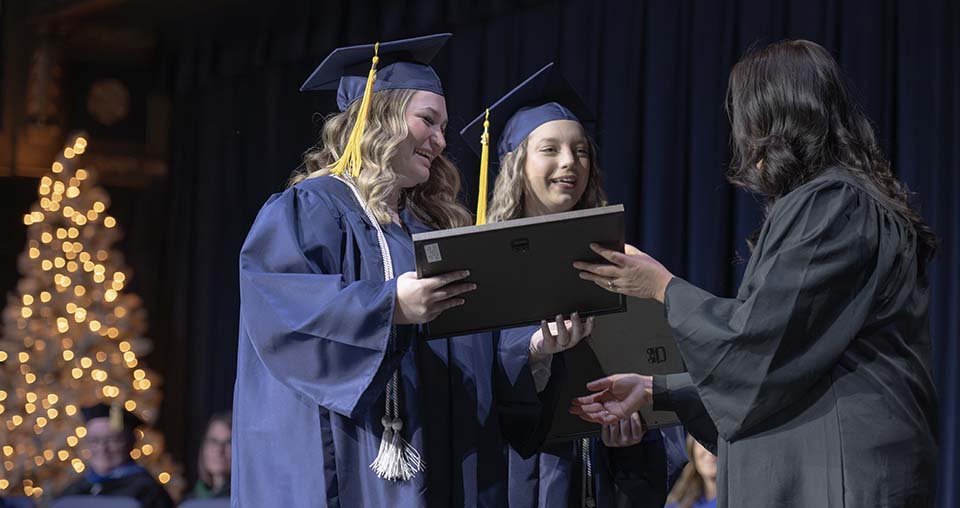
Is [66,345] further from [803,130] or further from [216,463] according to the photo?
[803,130]

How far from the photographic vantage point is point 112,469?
7434 mm

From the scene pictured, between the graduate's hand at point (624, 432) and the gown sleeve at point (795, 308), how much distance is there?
94 centimetres

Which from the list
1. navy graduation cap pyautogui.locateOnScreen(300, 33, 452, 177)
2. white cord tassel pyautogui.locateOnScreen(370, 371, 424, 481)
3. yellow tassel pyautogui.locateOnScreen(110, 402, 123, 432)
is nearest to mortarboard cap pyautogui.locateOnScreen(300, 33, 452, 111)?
navy graduation cap pyautogui.locateOnScreen(300, 33, 452, 177)

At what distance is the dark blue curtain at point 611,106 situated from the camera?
539 centimetres

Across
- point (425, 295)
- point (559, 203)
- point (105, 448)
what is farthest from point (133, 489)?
point (425, 295)

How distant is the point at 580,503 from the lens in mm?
3604

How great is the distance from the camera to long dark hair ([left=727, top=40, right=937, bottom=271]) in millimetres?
2660

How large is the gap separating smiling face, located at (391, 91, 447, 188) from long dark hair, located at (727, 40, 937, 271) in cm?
87

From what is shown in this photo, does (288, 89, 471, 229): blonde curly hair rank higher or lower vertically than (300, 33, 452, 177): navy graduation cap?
lower

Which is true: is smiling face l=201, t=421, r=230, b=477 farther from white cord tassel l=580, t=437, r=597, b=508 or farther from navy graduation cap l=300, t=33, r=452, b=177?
navy graduation cap l=300, t=33, r=452, b=177

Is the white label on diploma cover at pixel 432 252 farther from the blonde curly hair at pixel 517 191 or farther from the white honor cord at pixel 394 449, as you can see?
the blonde curly hair at pixel 517 191

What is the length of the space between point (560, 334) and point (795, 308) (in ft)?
2.71

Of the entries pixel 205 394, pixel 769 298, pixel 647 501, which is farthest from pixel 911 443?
pixel 205 394

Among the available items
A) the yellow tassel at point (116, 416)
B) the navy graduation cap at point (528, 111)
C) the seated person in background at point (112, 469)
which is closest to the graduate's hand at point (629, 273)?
the navy graduation cap at point (528, 111)
